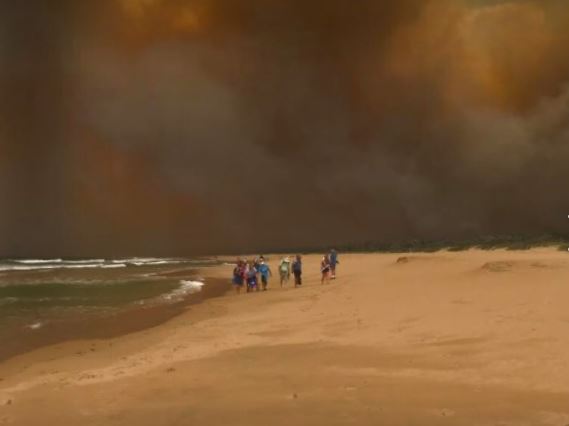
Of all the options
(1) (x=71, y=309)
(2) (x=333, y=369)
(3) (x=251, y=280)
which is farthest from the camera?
(3) (x=251, y=280)

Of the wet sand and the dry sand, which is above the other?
the dry sand

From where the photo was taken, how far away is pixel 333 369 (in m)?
10.5

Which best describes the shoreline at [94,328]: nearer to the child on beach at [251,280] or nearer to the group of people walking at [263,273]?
the child on beach at [251,280]

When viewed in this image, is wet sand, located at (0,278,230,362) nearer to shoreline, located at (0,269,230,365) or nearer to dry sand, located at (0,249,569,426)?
shoreline, located at (0,269,230,365)

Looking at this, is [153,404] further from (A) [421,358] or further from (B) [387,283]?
(B) [387,283]

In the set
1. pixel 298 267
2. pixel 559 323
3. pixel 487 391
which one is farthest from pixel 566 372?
pixel 298 267

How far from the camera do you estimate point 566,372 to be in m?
8.79

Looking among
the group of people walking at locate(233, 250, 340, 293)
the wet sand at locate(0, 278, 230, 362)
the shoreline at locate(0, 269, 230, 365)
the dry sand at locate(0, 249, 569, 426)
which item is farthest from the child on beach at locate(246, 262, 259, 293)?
the dry sand at locate(0, 249, 569, 426)

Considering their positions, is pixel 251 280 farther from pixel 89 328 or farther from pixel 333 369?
pixel 333 369

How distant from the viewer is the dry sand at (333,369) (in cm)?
780

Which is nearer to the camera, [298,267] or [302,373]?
[302,373]

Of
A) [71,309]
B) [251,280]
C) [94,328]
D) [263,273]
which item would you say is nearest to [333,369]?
[94,328]

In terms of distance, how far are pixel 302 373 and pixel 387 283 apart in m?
17.5

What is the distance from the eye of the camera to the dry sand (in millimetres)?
7797
